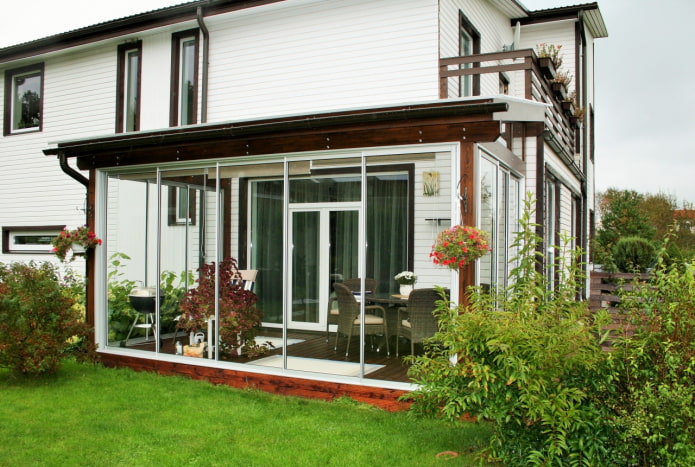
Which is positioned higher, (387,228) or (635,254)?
(387,228)

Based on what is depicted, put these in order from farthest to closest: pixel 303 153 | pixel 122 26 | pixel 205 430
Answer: pixel 122 26, pixel 303 153, pixel 205 430

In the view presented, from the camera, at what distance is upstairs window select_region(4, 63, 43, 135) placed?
43.3 ft

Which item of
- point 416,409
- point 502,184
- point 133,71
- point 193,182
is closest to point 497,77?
point 502,184

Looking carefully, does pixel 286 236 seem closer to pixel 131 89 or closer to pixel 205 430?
pixel 205 430

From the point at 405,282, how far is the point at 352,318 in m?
0.74

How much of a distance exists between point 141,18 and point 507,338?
389 inches

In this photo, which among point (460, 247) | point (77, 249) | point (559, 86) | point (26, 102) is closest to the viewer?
point (460, 247)

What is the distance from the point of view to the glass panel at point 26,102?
520 inches

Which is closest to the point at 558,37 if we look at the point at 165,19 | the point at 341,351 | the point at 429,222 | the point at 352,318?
the point at 165,19

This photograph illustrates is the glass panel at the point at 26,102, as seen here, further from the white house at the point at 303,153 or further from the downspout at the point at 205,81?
the downspout at the point at 205,81

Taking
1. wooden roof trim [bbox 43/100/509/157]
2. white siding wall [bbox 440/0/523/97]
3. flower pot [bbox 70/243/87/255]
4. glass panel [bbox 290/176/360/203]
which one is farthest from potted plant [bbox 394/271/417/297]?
flower pot [bbox 70/243/87/255]

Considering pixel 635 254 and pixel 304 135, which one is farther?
pixel 635 254

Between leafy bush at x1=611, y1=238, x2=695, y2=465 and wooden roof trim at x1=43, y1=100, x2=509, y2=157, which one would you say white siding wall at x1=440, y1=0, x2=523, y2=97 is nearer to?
wooden roof trim at x1=43, y1=100, x2=509, y2=157

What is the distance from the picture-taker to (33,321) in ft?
22.6
